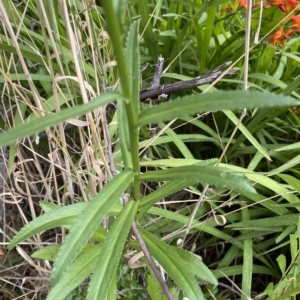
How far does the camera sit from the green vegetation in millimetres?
480

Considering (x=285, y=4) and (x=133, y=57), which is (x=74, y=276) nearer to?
(x=133, y=57)

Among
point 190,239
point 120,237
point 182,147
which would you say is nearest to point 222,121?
point 182,147

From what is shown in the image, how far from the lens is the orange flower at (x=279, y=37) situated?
89 centimetres

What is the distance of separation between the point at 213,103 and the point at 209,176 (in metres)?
0.09

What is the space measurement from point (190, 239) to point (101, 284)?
49 cm

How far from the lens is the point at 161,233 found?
92 cm

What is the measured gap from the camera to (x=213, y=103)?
35cm

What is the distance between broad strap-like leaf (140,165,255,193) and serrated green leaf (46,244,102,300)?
16 cm

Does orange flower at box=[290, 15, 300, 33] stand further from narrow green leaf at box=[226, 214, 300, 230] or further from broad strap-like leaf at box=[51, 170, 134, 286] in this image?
broad strap-like leaf at box=[51, 170, 134, 286]

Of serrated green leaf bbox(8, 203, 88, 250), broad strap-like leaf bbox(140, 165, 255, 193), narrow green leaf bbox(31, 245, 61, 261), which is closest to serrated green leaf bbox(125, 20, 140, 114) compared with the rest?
broad strap-like leaf bbox(140, 165, 255, 193)

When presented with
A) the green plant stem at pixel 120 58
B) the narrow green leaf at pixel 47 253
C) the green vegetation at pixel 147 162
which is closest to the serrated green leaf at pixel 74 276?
the green vegetation at pixel 147 162

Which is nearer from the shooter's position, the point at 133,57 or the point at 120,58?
the point at 120,58

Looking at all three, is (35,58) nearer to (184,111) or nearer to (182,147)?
(182,147)

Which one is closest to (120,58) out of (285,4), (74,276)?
(74,276)
